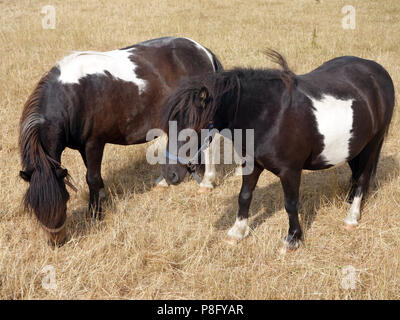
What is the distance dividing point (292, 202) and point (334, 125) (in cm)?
81

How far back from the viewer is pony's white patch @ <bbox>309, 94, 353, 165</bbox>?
3.25 metres

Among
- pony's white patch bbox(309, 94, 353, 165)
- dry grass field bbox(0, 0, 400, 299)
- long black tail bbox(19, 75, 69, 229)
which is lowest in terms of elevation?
dry grass field bbox(0, 0, 400, 299)

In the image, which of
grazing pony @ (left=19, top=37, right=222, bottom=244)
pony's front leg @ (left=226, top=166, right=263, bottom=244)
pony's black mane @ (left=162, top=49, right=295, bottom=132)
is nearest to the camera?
pony's black mane @ (left=162, top=49, right=295, bottom=132)

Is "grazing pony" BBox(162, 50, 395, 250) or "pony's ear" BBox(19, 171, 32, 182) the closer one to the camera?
"grazing pony" BBox(162, 50, 395, 250)

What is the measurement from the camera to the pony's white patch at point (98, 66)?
3.74 metres

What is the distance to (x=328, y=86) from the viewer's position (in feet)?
11.3

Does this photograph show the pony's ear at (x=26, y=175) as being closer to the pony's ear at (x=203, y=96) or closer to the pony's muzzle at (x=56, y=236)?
the pony's muzzle at (x=56, y=236)

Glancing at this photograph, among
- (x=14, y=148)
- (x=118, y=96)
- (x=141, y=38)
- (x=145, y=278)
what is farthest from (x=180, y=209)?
(x=141, y=38)

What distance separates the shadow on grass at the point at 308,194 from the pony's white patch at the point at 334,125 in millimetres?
944

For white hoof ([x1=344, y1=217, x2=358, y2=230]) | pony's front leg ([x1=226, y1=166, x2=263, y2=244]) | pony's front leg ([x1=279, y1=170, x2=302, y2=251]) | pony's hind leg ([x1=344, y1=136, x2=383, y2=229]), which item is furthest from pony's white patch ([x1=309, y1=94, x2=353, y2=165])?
white hoof ([x1=344, y1=217, x2=358, y2=230])

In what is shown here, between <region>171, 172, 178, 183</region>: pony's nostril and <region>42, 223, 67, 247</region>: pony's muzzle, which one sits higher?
<region>171, 172, 178, 183</region>: pony's nostril

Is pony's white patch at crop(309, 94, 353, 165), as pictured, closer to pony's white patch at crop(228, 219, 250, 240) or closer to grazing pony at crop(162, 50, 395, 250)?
grazing pony at crop(162, 50, 395, 250)

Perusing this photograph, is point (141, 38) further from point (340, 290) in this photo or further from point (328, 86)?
point (340, 290)

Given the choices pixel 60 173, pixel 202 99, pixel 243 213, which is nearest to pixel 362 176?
pixel 243 213
